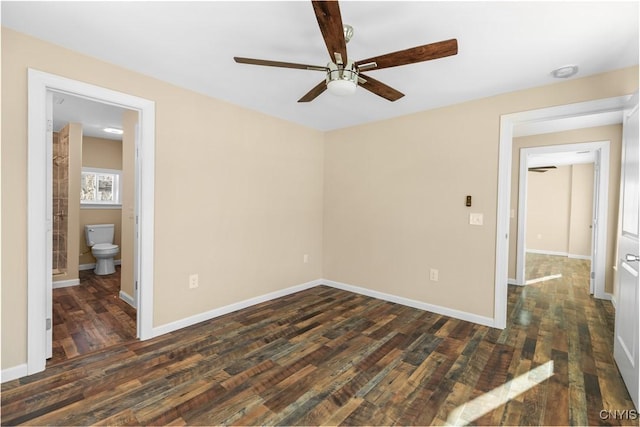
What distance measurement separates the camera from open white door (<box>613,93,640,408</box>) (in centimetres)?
183

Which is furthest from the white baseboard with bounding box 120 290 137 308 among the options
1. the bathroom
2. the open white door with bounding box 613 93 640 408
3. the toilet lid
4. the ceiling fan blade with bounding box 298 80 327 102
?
the open white door with bounding box 613 93 640 408

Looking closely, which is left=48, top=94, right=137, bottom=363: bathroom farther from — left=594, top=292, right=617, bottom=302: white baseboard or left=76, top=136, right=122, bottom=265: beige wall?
left=594, top=292, right=617, bottom=302: white baseboard

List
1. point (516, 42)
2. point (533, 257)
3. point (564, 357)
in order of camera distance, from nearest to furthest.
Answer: point (516, 42)
point (564, 357)
point (533, 257)

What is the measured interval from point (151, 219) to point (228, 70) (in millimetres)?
1478

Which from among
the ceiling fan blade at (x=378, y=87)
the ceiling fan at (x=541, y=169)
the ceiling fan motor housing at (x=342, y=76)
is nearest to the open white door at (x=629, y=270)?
the ceiling fan blade at (x=378, y=87)

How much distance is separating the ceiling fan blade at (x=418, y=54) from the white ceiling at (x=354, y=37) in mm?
263

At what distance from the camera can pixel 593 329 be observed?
116 inches

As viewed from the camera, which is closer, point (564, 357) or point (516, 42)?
point (516, 42)

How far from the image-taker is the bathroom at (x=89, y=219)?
294cm

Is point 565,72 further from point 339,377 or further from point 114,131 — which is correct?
point 114,131

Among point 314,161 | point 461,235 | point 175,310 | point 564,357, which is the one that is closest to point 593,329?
point 564,357

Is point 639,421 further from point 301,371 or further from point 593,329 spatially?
point 301,371

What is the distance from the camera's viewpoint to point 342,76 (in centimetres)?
181

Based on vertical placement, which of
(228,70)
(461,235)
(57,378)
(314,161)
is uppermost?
(228,70)
